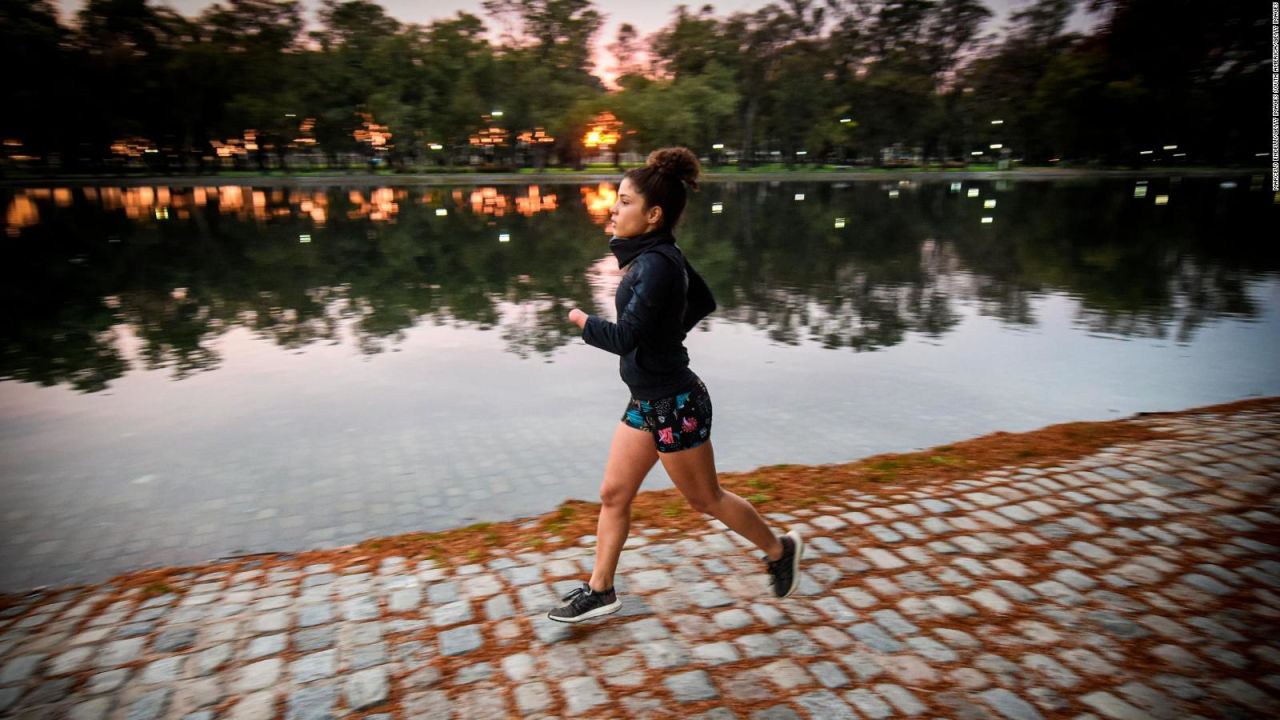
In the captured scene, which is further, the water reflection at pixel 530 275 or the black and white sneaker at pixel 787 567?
the water reflection at pixel 530 275

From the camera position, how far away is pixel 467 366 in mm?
8273

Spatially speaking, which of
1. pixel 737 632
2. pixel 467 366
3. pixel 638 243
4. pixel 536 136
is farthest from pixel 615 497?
pixel 536 136

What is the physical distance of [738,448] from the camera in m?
5.93

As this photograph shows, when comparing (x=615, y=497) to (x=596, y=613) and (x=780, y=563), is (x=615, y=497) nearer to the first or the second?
(x=596, y=613)

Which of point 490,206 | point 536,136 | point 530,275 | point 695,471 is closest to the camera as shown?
point 695,471

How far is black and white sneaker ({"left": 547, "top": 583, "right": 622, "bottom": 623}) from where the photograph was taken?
10.9ft

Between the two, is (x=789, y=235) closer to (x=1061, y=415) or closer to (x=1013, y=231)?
(x=1013, y=231)

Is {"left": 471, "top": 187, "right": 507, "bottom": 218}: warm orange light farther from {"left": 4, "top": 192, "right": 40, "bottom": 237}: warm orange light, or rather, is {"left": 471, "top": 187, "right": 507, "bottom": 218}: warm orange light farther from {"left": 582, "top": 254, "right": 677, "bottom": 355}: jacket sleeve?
{"left": 582, "top": 254, "right": 677, "bottom": 355}: jacket sleeve

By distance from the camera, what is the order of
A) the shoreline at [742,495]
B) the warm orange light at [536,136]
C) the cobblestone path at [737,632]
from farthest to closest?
the warm orange light at [536,136] < the shoreline at [742,495] < the cobblestone path at [737,632]

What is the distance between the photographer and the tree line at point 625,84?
60.2 metres

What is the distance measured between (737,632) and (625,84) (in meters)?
75.1

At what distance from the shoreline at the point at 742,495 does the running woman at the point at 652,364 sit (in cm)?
89

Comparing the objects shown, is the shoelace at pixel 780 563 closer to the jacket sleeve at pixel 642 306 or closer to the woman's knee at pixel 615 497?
the woman's knee at pixel 615 497

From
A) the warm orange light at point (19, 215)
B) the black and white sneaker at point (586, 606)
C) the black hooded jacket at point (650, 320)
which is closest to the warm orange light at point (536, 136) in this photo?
the warm orange light at point (19, 215)
